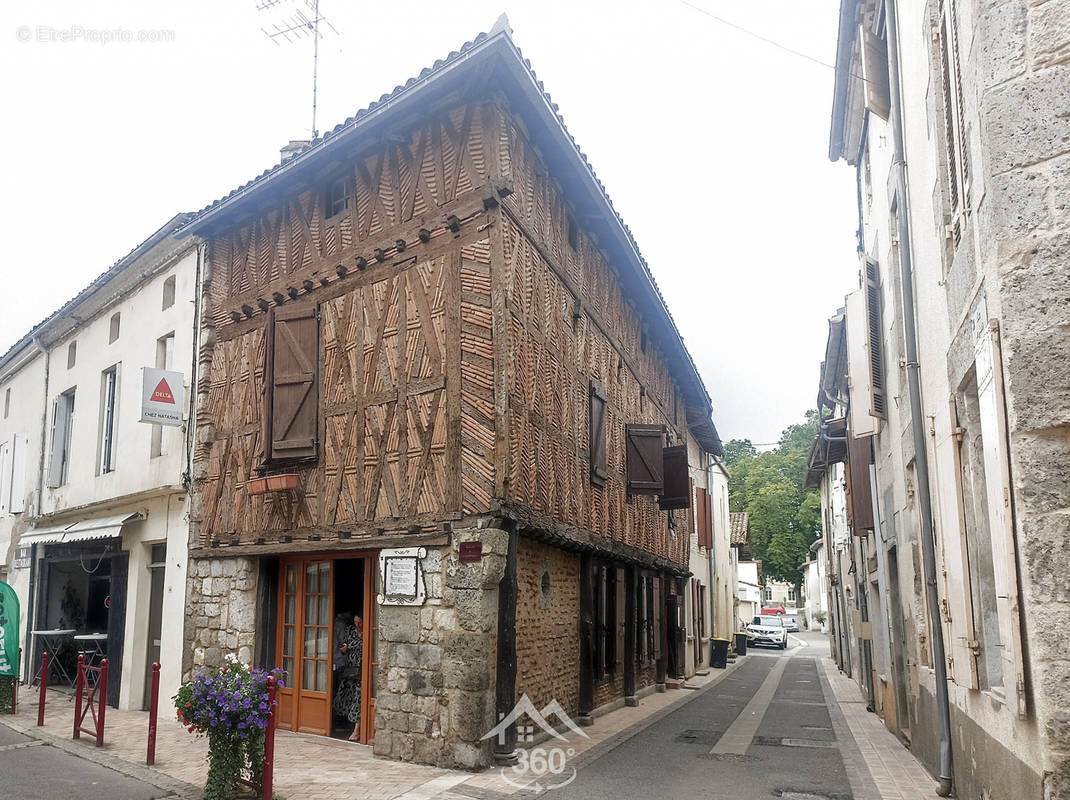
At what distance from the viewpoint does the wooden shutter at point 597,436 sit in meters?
11.6

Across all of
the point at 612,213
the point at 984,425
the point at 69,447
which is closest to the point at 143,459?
the point at 69,447

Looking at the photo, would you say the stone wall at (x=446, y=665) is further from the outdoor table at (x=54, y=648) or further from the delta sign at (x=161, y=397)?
the outdoor table at (x=54, y=648)

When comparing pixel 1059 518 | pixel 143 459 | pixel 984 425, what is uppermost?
pixel 143 459

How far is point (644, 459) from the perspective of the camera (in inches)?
547

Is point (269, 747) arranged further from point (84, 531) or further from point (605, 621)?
point (84, 531)

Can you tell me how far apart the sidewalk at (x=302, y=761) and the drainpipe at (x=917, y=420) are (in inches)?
130

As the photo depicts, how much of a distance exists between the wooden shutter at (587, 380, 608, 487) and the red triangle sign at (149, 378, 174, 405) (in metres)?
5.38

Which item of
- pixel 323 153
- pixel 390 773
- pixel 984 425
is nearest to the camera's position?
pixel 984 425

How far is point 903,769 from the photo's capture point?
811cm

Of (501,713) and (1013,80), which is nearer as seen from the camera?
(1013,80)

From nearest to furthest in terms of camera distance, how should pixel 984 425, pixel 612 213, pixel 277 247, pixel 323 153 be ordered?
pixel 984 425 < pixel 323 153 < pixel 277 247 < pixel 612 213

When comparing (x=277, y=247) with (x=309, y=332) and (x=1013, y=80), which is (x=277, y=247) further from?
(x=1013, y=80)

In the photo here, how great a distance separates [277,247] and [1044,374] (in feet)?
29.5

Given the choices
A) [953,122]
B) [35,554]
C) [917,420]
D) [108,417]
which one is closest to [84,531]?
[108,417]
